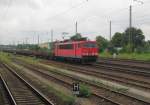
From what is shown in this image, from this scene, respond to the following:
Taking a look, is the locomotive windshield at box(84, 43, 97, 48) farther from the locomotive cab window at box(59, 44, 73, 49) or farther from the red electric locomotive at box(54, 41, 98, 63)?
the locomotive cab window at box(59, 44, 73, 49)

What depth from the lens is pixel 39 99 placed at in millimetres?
14750

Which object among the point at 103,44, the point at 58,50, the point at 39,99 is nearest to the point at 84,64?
the point at 58,50

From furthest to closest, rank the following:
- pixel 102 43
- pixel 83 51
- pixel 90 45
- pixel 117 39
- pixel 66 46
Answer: pixel 117 39, pixel 102 43, pixel 66 46, pixel 90 45, pixel 83 51

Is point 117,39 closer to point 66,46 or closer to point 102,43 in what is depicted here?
point 102,43

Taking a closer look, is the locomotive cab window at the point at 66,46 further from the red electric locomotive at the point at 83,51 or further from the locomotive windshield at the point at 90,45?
the locomotive windshield at the point at 90,45

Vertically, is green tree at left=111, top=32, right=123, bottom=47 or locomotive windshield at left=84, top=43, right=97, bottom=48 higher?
green tree at left=111, top=32, right=123, bottom=47

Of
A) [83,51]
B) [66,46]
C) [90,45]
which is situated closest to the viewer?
[83,51]

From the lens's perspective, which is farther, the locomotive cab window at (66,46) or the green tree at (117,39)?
the green tree at (117,39)

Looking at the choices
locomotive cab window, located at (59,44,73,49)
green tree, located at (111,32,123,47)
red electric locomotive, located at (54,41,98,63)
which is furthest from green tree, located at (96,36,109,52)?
red electric locomotive, located at (54,41,98,63)

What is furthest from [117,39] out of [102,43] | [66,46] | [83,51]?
[83,51]

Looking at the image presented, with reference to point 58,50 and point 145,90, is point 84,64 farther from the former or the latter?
point 145,90

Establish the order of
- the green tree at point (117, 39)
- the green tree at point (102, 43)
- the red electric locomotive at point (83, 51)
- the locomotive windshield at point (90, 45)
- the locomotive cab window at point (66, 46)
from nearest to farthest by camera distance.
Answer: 1. the red electric locomotive at point (83, 51)
2. the locomotive windshield at point (90, 45)
3. the locomotive cab window at point (66, 46)
4. the green tree at point (102, 43)
5. the green tree at point (117, 39)

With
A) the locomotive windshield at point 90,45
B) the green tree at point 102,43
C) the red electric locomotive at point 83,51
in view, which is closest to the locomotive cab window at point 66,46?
the red electric locomotive at point 83,51

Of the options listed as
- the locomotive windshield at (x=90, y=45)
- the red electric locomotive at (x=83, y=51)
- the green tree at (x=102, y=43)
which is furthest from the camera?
the green tree at (x=102, y=43)
